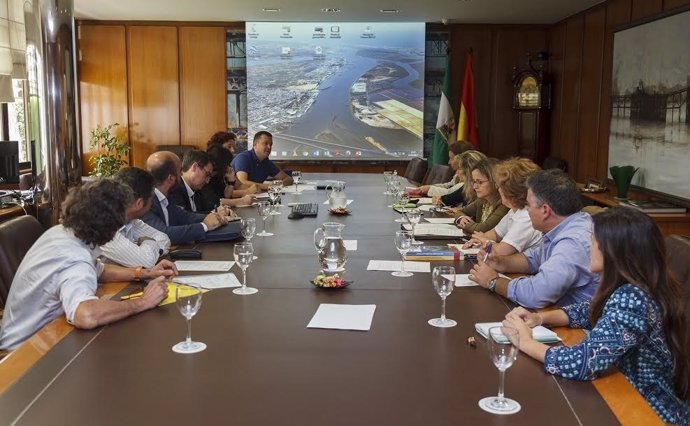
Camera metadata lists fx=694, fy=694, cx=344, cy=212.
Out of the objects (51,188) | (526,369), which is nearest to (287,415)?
(526,369)

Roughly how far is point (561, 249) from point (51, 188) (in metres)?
3.11

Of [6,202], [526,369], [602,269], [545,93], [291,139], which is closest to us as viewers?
[526,369]

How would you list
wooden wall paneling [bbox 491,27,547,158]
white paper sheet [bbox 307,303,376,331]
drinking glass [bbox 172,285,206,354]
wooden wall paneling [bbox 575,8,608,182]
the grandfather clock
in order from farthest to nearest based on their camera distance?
wooden wall paneling [bbox 491,27,547,158] < the grandfather clock < wooden wall paneling [bbox 575,8,608,182] < white paper sheet [bbox 307,303,376,331] < drinking glass [bbox 172,285,206,354]

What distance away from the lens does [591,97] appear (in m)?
7.53

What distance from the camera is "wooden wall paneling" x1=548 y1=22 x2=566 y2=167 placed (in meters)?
8.50

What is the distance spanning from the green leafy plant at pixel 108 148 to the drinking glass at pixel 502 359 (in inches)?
333

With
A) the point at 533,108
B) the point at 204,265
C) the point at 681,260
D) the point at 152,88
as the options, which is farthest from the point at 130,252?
the point at 152,88

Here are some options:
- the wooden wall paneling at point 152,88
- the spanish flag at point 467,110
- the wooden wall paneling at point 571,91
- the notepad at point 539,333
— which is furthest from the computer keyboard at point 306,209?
the wooden wall paneling at point 152,88

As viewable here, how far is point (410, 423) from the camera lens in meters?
1.40

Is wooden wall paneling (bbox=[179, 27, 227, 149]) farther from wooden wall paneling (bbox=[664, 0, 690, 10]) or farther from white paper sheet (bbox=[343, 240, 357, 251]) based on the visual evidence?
white paper sheet (bbox=[343, 240, 357, 251])

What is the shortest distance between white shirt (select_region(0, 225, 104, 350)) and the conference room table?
0.60ft

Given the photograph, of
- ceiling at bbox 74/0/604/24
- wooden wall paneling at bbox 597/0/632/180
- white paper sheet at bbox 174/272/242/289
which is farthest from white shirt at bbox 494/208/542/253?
ceiling at bbox 74/0/604/24

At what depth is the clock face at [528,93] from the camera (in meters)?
8.64

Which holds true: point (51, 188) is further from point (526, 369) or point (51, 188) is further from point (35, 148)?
point (526, 369)
